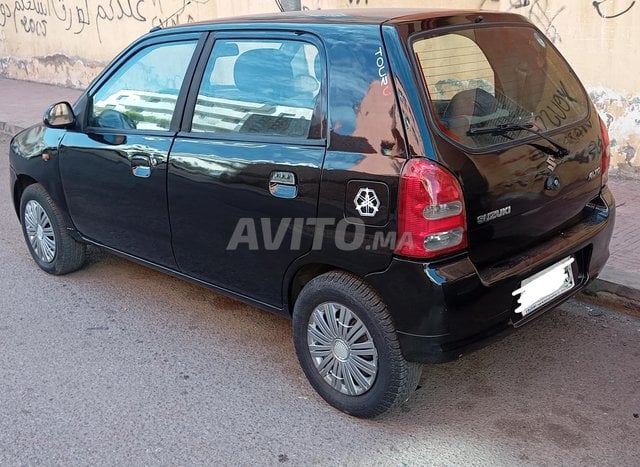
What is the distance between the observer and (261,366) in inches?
142

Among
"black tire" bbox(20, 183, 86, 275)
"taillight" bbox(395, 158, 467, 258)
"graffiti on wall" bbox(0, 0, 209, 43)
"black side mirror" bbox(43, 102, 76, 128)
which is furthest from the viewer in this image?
"graffiti on wall" bbox(0, 0, 209, 43)

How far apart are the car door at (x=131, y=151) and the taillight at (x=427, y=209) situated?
1.50 m

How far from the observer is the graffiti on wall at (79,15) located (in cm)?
1140

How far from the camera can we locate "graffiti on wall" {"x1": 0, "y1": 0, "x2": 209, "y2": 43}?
1140cm

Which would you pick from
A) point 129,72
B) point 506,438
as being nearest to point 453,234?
point 506,438

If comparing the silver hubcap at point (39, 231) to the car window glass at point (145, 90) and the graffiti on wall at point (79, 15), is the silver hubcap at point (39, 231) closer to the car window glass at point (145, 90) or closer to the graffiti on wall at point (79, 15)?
the car window glass at point (145, 90)

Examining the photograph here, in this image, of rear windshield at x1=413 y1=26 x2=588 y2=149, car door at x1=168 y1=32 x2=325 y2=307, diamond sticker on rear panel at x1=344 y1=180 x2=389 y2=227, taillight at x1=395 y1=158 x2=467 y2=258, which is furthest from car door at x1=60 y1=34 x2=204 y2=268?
taillight at x1=395 y1=158 x2=467 y2=258

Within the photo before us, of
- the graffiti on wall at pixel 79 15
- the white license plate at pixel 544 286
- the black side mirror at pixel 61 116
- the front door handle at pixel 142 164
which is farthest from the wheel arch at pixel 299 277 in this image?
the graffiti on wall at pixel 79 15

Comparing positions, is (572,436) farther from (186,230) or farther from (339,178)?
(186,230)

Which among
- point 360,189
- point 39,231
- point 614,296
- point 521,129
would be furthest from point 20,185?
point 614,296

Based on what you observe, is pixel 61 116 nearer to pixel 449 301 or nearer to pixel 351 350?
pixel 351 350

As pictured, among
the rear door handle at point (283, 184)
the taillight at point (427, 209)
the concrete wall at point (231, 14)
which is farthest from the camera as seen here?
the concrete wall at point (231, 14)

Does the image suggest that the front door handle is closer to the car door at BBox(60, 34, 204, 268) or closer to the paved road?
the car door at BBox(60, 34, 204, 268)

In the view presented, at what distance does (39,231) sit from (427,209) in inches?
126
